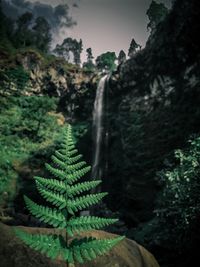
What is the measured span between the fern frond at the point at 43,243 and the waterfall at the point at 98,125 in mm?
22354

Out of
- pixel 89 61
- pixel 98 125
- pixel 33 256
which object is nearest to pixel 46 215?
pixel 33 256

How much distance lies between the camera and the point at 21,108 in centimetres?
3388

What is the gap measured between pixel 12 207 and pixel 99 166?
8.73 metres

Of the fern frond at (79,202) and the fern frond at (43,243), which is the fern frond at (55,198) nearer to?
the fern frond at (79,202)

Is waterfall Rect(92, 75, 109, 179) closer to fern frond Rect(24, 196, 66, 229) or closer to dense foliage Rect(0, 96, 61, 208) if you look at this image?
dense foliage Rect(0, 96, 61, 208)

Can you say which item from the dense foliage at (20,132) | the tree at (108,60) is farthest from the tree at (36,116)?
the tree at (108,60)

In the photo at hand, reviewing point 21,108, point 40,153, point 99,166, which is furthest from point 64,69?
point 99,166

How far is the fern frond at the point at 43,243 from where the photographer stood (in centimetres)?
128

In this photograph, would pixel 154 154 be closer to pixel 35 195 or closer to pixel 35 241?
pixel 35 195

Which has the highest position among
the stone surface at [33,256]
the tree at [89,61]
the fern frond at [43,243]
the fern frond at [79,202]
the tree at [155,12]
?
the tree at [89,61]

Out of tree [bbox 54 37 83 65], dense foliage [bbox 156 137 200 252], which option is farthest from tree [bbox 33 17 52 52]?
dense foliage [bbox 156 137 200 252]

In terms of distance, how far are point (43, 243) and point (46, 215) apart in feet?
0.45

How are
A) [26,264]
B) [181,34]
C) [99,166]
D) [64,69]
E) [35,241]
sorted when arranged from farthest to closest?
[64,69]
[99,166]
[181,34]
[26,264]
[35,241]

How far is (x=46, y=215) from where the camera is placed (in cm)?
139
